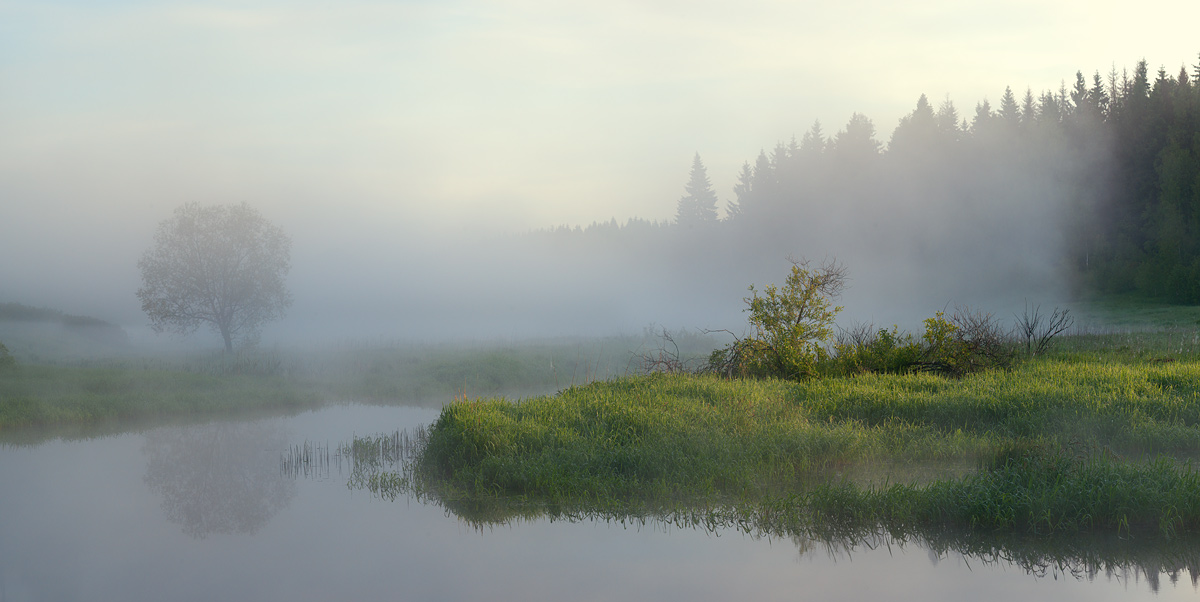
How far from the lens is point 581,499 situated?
9.62 m

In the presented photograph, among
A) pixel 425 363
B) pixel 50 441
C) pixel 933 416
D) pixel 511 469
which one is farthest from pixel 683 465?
pixel 425 363

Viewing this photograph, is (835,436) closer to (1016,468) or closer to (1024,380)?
(1016,468)

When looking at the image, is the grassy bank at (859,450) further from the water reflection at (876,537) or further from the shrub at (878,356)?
the shrub at (878,356)

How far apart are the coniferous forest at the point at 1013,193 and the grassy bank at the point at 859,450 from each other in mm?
34525

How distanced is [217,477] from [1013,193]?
58.1m

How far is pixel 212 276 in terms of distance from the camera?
4053 cm

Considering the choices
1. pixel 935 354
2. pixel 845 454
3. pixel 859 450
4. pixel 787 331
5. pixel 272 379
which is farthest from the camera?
pixel 272 379

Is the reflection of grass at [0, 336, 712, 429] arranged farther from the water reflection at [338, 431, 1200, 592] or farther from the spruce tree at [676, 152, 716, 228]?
the spruce tree at [676, 152, 716, 228]

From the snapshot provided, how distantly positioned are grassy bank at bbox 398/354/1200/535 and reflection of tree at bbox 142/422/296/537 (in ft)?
7.61

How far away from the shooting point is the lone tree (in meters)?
40.2

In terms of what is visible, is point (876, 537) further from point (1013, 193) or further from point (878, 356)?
point (1013, 193)

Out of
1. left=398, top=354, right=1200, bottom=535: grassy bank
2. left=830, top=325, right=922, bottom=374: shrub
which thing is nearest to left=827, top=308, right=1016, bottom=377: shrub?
left=830, top=325, right=922, bottom=374: shrub

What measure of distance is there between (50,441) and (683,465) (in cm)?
1431

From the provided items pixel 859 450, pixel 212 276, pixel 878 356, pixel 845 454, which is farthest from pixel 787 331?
pixel 212 276
